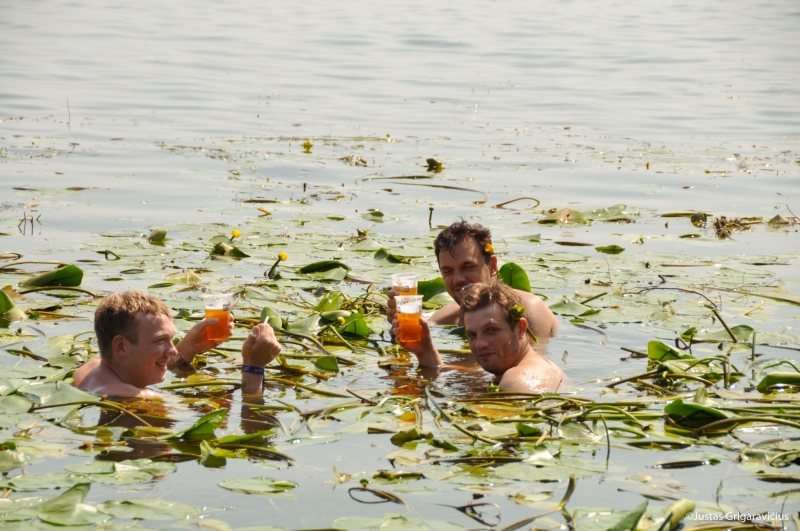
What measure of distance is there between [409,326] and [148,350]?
1.48 meters

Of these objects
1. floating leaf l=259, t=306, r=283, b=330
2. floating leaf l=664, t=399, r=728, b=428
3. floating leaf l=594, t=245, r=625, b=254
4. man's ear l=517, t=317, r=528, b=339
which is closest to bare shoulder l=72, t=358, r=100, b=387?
floating leaf l=259, t=306, r=283, b=330

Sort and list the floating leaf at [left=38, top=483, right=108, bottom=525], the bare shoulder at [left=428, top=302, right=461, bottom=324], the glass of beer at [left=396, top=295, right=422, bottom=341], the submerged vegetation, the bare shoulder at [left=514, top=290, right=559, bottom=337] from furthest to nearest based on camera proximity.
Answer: the bare shoulder at [left=428, top=302, right=461, bottom=324] → the bare shoulder at [left=514, top=290, right=559, bottom=337] → the glass of beer at [left=396, top=295, right=422, bottom=341] → the submerged vegetation → the floating leaf at [left=38, top=483, right=108, bottom=525]

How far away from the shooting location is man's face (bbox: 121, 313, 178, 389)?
527cm

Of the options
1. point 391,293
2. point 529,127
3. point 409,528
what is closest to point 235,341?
point 391,293

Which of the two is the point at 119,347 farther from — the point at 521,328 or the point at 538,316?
the point at 538,316

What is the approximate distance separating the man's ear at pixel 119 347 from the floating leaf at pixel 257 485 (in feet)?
4.60

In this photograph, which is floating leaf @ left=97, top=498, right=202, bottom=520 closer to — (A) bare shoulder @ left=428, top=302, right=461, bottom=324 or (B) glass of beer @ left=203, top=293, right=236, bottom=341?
(B) glass of beer @ left=203, top=293, right=236, bottom=341

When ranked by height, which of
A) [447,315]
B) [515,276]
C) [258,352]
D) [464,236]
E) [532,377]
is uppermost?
[464,236]

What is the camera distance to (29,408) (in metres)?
4.87

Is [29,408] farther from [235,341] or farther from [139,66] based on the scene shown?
[139,66]

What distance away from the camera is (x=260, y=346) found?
534 cm

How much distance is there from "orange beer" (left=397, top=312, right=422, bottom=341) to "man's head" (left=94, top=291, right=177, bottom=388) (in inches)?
51.4

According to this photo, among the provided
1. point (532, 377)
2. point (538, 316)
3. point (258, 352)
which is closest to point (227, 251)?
point (538, 316)

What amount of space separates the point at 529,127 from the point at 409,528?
13929 mm
